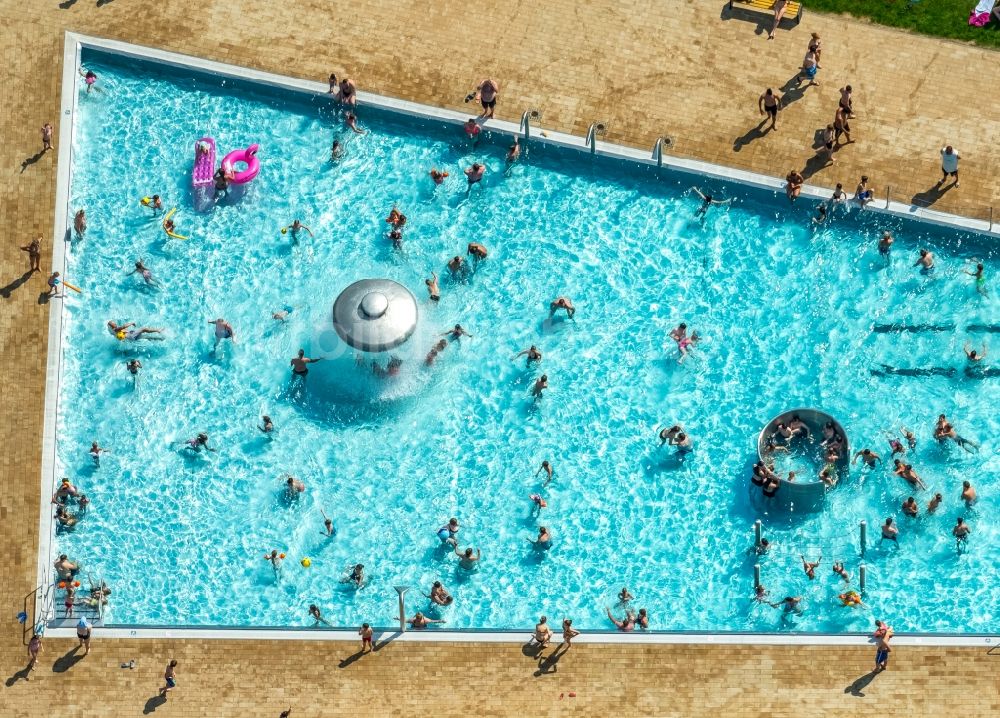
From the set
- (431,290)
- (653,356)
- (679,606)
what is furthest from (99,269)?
(679,606)

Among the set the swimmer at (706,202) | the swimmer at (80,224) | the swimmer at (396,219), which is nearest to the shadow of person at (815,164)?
the swimmer at (706,202)

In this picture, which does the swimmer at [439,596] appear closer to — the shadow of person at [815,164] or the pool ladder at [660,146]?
the pool ladder at [660,146]

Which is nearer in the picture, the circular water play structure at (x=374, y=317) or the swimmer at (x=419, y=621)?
the swimmer at (x=419, y=621)

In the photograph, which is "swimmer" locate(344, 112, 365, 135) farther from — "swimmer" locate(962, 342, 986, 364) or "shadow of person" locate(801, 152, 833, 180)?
"swimmer" locate(962, 342, 986, 364)

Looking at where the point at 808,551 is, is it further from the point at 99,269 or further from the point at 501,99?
the point at 99,269

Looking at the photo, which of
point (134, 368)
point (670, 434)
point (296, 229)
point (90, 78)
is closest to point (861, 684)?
point (670, 434)

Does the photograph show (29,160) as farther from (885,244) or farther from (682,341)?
(885,244)

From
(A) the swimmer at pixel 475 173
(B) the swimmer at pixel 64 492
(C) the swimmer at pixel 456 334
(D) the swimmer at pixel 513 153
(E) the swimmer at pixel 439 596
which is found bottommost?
(E) the swimmer at pixel 439 596
